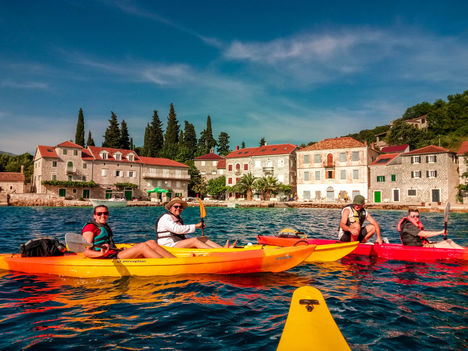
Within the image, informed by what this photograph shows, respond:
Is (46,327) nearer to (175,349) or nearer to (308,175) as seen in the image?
(175,349)

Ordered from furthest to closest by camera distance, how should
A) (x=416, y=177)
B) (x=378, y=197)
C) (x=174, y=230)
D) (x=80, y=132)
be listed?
1. (x=80, y=132)
2. (x=378, y=197)
3. (x=416, y=177)
4. (x=174, y=230)

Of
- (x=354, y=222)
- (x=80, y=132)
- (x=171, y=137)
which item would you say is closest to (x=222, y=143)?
(x=171, y=137)

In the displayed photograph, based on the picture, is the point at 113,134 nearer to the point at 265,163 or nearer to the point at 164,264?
the point at 265,163

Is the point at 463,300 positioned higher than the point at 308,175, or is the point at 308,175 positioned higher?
the point at 308,175

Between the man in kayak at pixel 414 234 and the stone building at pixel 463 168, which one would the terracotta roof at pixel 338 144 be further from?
the man in kayak at pixel 414 234

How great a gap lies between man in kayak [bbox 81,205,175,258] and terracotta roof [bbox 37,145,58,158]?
5142 centimetres

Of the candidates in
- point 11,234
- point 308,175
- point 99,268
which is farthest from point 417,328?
point 308,175

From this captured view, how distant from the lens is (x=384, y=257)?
931 cm

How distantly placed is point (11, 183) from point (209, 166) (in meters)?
33.9

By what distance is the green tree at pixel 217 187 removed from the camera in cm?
6275

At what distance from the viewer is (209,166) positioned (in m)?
67.7

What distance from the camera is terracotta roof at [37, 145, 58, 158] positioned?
169 ft

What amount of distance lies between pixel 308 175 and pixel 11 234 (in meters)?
45.0

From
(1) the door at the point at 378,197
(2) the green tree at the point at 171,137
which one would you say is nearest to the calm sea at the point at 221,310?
(1) the door at the point at 378,197
